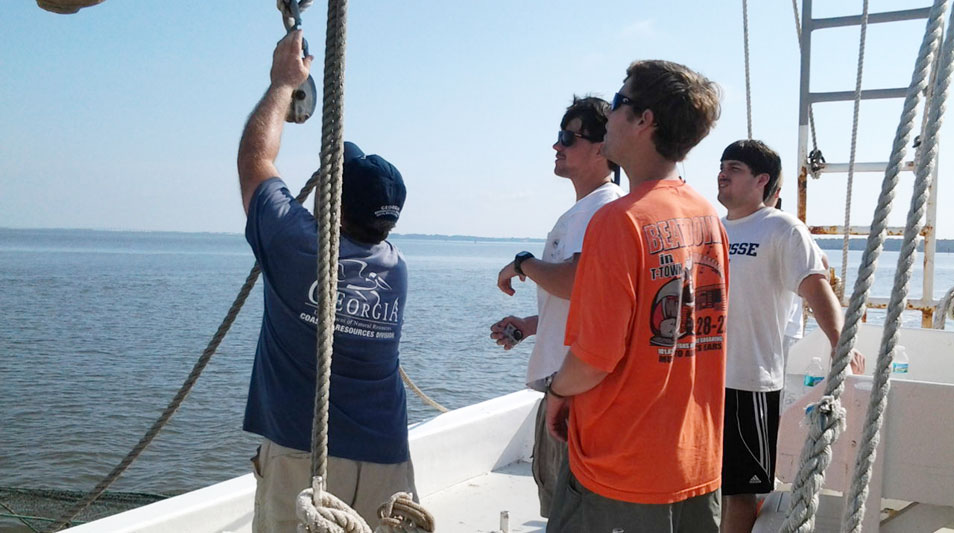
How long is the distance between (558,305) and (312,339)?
78 centimetres

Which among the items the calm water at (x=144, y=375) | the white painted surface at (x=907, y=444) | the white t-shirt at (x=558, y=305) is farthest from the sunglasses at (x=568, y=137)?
the calm water at (x=144, y=375)

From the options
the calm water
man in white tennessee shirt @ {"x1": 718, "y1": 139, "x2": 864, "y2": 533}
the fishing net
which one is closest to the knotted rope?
man in white tennessee shirt @ {"x1": 718, "y1": 139, "x2": 864, "y2": 533}

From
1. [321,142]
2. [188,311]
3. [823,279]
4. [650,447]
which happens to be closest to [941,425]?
[823,279]

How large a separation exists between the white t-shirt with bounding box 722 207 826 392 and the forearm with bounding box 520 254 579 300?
803 mm

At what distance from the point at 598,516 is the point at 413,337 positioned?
18.3m

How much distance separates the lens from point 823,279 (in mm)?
2711

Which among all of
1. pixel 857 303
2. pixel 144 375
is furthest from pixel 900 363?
pixel 144 375

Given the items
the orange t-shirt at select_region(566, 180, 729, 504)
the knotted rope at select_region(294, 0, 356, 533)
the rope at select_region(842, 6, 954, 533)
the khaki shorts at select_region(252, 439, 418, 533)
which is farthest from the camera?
the khaki shorts at select_region(252, 439, 418, 533)

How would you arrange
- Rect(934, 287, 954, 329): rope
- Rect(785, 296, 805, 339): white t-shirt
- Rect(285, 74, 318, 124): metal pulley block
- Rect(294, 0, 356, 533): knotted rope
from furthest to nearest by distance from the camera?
Rect(934, 287, 954, 329): rope, Rect(785, 296, 805, 339): white t-shirt, Rect(285, 74, 318, 124): metal pulley block, Rect(294, 0, 356, 533): knotted rope

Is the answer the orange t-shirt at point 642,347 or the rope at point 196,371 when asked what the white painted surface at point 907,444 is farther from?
the rope at point 196,371

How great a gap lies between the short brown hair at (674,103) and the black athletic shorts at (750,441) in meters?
1.22

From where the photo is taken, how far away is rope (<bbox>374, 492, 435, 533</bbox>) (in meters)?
1.51

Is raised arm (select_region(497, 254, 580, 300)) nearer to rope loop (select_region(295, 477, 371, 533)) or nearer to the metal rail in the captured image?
rope loop (select_region(295, 477, 371, 533))

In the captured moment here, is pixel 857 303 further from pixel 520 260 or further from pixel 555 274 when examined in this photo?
pixel 520 260
